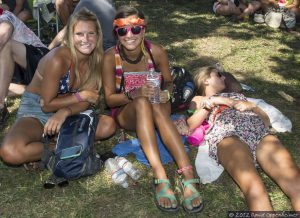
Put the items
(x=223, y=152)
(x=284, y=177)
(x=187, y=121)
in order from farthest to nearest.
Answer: (x=187, y=121)
(x=223, y=152)
(x=284, y=177)

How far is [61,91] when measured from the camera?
443 centimetres

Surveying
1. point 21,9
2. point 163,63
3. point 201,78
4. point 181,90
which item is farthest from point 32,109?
point 21,9

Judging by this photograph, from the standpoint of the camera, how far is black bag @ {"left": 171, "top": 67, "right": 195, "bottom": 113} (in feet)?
17.2

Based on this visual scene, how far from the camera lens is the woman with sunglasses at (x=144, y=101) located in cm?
384

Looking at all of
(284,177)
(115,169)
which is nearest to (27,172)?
(115,169)

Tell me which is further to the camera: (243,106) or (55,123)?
(243,106)

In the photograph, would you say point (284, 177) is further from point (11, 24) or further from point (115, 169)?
point (11, 24)

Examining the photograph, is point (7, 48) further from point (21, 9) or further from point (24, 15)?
point (21, 9)

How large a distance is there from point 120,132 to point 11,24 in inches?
83.3

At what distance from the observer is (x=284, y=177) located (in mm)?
3799

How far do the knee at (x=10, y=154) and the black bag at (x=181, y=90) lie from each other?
2172mm

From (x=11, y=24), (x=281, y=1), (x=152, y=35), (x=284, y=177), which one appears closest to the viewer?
(x=284, y=177)

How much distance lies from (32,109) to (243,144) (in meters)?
2.43

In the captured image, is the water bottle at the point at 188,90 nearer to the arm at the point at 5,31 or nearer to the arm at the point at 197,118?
the arm at the point at 197,118
